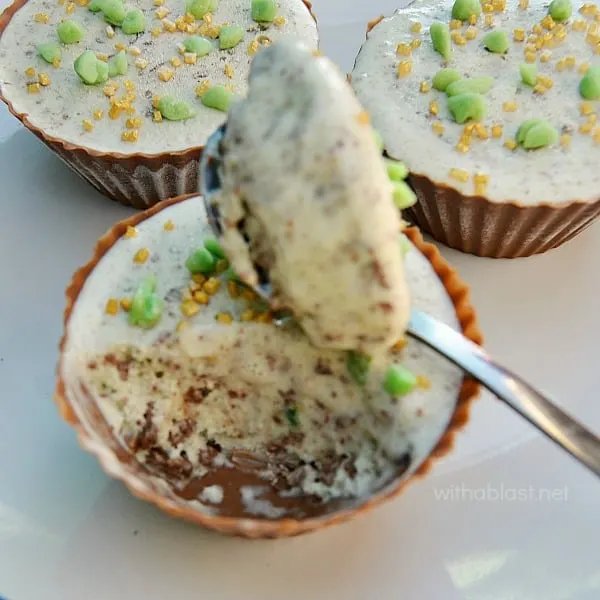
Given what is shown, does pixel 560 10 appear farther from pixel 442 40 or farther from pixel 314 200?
pixel 314 200

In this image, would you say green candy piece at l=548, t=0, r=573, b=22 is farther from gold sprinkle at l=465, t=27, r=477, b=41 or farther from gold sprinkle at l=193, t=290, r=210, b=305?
gold sprinkle at l=193, t=290, r=210, b=305

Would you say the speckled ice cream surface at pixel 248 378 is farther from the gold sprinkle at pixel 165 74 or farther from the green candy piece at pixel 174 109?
the gold sprinkle at pixel 165 74

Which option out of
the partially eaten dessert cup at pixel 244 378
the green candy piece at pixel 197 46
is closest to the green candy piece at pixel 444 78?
the partially eaten dessert cup at pixel 244 378

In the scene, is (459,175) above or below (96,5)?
below

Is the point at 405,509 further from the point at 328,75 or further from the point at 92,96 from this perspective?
the point at 92,96

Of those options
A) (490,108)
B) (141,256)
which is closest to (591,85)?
(490,108)

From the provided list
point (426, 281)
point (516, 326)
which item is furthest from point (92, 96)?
point (516, 326)

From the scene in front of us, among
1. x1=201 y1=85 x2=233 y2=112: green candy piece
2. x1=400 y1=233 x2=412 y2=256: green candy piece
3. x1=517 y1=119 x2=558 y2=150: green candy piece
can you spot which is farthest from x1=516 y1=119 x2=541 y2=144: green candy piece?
x1=201 y1=85 x2=233 y2=112: green candy piece
